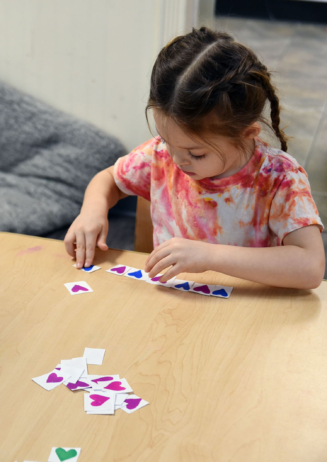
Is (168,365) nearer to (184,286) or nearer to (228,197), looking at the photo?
(184,286)

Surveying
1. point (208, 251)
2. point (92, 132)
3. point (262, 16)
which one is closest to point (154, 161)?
point (208, 251)

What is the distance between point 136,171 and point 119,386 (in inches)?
29.0

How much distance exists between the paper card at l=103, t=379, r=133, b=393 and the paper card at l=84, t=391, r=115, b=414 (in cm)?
1

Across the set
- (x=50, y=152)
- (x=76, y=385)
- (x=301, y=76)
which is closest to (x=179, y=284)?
(x=76, y=385)

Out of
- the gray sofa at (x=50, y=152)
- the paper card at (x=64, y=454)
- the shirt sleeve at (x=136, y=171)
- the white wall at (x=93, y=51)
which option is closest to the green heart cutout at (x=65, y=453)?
the paper card at (x=64, y=454)

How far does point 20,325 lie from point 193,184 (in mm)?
568

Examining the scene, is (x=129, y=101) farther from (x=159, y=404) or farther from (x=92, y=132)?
(x=159, y=404)

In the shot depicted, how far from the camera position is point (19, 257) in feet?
3.20

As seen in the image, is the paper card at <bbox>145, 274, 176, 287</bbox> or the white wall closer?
the paper card at <bbox>145, 274, 176, 287</bbox>

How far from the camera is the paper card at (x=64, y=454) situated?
1.64 feet

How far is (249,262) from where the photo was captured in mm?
906

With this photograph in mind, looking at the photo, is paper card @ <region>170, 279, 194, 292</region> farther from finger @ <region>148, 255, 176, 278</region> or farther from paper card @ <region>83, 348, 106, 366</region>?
paper card @ <region>83, 348, 106, 366</region>

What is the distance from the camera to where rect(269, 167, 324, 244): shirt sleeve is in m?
0.97

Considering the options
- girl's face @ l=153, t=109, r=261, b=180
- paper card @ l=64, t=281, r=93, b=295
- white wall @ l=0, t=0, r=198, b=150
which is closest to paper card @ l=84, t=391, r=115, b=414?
paper card @ l=64, t=281, r=93, b=295
